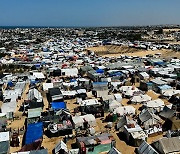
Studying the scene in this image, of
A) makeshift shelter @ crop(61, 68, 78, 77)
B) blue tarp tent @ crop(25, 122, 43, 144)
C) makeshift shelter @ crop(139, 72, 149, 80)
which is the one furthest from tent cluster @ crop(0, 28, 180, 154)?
makeshift shelter @ crop(61, 68, 78, 77)

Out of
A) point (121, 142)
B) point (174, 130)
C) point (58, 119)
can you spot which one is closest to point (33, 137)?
point (58, 119)

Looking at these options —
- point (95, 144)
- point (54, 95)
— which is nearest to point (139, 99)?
point (54, 95)

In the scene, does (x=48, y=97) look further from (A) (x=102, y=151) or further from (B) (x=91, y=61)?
(B) (x=91, y=61)

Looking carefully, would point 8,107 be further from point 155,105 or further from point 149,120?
point 155,105

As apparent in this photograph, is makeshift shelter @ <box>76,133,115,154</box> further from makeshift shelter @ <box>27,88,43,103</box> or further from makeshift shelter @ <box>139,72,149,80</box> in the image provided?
makeshift shelter @ <box>139,72,149,80</box>

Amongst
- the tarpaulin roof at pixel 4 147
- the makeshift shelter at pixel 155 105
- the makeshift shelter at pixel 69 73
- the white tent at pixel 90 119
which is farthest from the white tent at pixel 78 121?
the makeshift shelter at pixel 69 73

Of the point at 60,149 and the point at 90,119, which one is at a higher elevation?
the point at 90,119

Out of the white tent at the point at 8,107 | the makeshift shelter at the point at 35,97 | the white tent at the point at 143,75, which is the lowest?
the white tent at the point at 8,107

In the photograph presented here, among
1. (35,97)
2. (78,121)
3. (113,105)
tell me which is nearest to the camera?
(78,121)

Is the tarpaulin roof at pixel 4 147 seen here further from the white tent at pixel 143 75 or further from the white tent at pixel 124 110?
the white tent at pixel 143 75
